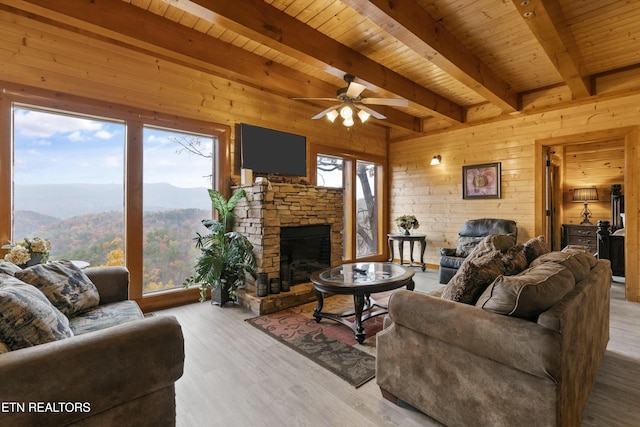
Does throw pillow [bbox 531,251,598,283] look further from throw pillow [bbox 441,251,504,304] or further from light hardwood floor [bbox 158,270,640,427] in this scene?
light hardwood floor [bbox 158,270,640,427]

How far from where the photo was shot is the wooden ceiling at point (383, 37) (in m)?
2.53

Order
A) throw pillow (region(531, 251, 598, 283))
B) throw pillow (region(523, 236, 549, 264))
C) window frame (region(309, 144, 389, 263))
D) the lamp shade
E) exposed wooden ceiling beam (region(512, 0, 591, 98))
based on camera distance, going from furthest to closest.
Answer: the lamp shade
window frame (region(309, 144, 389, 263))
exposed wooden ceiling beam (region(512, 0, 591, 98))
throw pillow (region(523, 236, 549, 264))
throw pillow (region(531, 251, 598, 283))

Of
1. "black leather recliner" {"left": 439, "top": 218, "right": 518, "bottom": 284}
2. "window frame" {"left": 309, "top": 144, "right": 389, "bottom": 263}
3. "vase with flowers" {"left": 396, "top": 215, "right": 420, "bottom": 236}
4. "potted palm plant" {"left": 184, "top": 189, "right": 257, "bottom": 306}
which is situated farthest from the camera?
"vase with flowers" {"left": 396, "top": 215, "right": 420, "bottom": 236}

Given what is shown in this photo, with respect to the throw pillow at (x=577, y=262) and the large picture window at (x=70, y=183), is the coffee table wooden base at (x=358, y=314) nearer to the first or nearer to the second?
the throw pillow at (x=577, y=262)

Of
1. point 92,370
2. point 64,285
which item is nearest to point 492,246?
point 92,370

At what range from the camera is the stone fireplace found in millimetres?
3666

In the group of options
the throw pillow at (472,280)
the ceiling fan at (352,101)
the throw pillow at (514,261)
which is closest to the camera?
the throw pillow at (472,280)

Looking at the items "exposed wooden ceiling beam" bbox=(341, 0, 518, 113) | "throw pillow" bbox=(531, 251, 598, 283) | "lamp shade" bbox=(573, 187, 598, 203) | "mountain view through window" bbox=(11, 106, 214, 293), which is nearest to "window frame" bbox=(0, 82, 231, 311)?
"mountain view through window" bbox=(11, 106, 214, 293)

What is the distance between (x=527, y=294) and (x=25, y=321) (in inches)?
84.1

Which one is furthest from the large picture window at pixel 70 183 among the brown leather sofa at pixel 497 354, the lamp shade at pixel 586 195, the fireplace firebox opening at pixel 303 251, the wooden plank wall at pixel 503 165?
the lamp shade at pixel 586 195

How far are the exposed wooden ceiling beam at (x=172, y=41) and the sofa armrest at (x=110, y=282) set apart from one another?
6.88 feet

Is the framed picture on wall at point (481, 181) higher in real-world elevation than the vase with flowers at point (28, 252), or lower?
higher

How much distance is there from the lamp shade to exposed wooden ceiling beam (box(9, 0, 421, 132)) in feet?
20.7

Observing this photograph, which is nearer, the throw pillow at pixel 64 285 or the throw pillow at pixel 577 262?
the throw pillow at pixel 577 262
